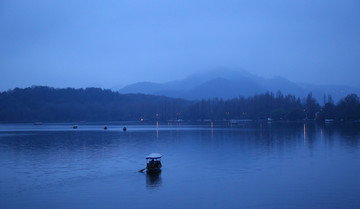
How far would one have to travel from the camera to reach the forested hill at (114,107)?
128m

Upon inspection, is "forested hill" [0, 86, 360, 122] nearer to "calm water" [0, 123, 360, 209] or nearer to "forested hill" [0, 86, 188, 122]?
"forested hill" [0, 86, 188, 122]

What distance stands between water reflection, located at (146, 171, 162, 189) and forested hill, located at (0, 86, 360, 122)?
95.9 metres

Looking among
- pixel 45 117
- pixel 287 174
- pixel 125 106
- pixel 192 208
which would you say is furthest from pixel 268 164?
pixel 125 106

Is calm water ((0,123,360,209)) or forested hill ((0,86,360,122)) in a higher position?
forested hill ((0,86,360,122))

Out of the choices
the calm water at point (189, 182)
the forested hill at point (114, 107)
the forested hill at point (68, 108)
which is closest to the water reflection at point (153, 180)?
the calm water at point (189, 182)

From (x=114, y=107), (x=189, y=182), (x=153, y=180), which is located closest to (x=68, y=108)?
(x=114, y=107)

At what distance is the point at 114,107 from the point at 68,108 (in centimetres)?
2439

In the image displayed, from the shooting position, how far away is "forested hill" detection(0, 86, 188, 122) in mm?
154875

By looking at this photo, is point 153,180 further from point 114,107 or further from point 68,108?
point 114,107

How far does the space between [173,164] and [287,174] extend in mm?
7357

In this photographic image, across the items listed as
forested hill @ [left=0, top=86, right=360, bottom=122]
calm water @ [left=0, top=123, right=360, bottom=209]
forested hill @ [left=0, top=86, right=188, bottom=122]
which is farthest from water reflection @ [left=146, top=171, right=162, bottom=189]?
forested hill @ [left=0, top=86, right=188, bottom=122]

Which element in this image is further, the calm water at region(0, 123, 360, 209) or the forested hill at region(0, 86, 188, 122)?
the forested hill at region(0, 86, 188, 122)

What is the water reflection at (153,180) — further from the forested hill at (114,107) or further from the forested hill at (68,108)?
the forested hill at (68,108)

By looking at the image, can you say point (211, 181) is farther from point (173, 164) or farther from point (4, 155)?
point (4, 155)
